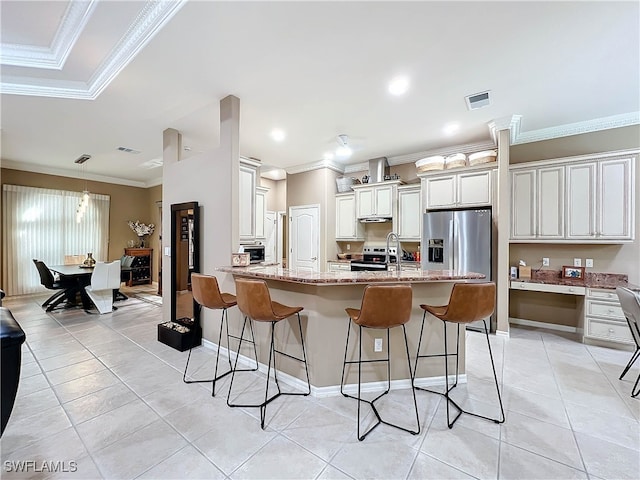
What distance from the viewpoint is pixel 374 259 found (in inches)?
210

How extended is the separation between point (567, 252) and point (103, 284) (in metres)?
7.36

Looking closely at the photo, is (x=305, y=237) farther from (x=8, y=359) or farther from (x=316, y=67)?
(x=8, y=359)

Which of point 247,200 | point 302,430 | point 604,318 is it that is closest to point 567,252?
point 604,318

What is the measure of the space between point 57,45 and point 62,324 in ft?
12.7

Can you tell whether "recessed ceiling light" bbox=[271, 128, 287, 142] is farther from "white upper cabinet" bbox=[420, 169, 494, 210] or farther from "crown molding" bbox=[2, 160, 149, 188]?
"crown molding" bbox=[2, 160, 149, 188]

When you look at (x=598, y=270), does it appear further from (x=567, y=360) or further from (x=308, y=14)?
(x=308, y=14)

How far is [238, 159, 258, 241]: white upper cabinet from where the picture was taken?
3.58 m

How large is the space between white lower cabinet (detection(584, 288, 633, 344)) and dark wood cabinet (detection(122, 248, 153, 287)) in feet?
29.7

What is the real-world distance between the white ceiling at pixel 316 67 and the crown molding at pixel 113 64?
0.01 metres

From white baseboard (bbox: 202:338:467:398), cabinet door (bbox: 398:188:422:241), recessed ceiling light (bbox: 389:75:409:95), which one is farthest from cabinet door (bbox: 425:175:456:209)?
white baseboard (bbox: 202:338:467:398)

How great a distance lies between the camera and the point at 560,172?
3.79 metres

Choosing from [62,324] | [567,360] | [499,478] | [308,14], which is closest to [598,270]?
[567,360]

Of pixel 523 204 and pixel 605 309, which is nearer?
pixel 605 309

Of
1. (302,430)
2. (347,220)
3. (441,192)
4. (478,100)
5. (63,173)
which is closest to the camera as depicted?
(302,430)
